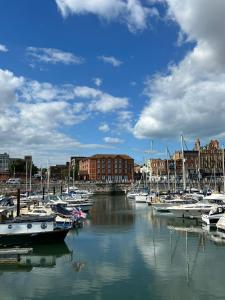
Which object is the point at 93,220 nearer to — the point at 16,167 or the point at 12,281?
the point at 12,281

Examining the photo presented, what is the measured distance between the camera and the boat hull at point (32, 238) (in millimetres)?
35094

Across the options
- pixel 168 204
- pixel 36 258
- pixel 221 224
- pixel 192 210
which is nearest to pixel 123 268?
pixel 36 258

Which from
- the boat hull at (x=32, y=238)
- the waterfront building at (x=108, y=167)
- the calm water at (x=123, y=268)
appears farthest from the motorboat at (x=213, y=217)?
the waterfront building at (x=108, y=167)

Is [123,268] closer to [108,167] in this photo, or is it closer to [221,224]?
[221,224]

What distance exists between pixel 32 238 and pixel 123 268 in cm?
1076

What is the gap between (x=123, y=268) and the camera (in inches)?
1118

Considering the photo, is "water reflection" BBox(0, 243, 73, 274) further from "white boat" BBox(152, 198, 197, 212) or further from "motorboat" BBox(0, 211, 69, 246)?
"white boat" BBox(152, 198, 197, 212)

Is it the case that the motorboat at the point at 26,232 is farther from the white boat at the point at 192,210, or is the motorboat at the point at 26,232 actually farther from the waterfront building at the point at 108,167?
the waterfront building at the point at 108,167

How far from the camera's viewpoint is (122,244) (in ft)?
125

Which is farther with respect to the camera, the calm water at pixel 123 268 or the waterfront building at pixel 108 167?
the waterfront building at pixel 108 167

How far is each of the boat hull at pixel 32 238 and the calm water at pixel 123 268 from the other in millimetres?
755

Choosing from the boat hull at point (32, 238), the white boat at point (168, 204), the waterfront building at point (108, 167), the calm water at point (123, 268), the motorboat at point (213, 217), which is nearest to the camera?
the calm water at point (123, 268)

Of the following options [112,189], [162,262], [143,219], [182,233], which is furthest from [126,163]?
[162,262]

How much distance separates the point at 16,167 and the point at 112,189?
196 ft
